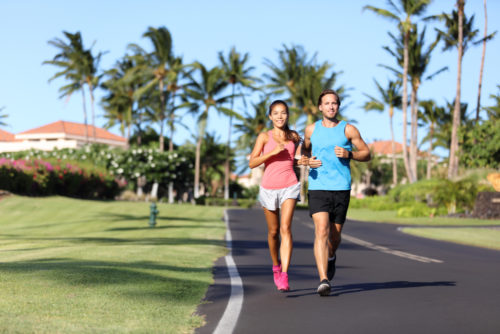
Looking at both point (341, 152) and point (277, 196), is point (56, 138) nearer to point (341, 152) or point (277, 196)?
point (277, 196)

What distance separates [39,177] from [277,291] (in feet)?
115

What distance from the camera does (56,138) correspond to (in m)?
102

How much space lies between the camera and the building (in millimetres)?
98875

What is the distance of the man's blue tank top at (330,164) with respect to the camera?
286 inches

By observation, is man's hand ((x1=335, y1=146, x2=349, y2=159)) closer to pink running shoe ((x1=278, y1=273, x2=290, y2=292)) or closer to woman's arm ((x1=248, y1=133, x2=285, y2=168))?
woman's arm ((x1=248, y1=133, x2=285, y2=168))

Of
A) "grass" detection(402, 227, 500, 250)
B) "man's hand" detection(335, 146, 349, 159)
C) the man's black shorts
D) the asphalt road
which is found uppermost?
"man's hand" detection(335, 146, 349, 159)

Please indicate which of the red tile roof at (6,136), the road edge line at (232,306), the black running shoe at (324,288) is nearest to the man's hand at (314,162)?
the black running shoe at (324,288)

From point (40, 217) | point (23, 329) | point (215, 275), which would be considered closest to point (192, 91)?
point (40, 217)

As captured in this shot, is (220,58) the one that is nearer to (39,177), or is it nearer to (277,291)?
(39,177)

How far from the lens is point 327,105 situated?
7.30 meters

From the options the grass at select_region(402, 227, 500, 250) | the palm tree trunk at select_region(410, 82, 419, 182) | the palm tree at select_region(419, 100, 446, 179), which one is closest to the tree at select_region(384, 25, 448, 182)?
the palm tree trunk at select_region(410, 82, 419, 182)

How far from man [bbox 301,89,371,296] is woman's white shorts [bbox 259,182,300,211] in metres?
0.20

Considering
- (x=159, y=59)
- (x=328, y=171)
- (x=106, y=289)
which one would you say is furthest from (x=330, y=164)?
(x=159, y=59)

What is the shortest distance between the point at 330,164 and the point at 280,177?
0.59 metres
